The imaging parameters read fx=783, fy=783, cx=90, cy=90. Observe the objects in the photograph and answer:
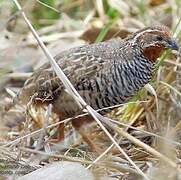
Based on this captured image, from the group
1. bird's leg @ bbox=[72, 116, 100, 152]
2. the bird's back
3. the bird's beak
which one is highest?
the bird's beak

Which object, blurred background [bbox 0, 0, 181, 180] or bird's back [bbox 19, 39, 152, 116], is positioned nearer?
blurred background [bbox 0, 0, 181, 180]

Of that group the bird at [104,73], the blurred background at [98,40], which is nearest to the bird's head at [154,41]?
the bird at [104,73]

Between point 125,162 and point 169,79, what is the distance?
124cm

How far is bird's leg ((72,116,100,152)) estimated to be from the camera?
484cm

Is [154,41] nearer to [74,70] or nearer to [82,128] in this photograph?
[74,70]

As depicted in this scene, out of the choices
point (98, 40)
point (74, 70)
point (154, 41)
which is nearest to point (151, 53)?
point (154, 41)

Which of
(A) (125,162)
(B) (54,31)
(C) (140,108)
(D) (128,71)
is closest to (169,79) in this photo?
(C) (140,108)

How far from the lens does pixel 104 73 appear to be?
15.5 ft

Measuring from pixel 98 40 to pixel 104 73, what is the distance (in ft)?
3.86

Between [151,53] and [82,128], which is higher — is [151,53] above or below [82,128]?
above

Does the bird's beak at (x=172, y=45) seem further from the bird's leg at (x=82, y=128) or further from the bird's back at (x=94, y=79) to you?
the bird's leg at (x=82, y=128)

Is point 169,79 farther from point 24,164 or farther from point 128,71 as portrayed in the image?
point 24,164

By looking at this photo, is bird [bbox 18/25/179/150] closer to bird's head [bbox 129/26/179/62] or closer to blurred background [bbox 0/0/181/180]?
bird's head [bbox 129/26/179/62]

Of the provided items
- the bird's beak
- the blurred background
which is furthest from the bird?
the blurred background
